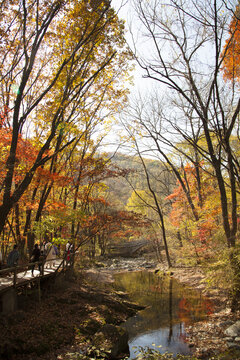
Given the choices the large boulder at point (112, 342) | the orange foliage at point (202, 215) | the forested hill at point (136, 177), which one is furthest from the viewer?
the forested hill at point (136, 177)

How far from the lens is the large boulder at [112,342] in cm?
649

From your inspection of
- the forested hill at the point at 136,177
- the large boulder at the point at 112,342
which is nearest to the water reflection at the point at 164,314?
the large boulder at the point at 112,342

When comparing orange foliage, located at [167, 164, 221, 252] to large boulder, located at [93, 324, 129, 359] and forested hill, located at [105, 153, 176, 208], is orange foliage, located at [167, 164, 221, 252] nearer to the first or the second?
forested hill, located at [105, 153, 176, 208]

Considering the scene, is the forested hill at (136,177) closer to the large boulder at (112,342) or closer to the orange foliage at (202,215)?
the orange foliage at (202,215)

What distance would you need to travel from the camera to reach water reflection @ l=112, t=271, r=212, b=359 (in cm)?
744

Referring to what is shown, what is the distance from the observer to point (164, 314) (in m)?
9.96

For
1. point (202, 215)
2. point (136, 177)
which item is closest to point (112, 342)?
point (136, 177)

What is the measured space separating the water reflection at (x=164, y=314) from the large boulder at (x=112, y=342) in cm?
29

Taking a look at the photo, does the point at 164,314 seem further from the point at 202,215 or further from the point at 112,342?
the point at 202,215

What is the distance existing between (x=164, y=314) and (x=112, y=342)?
3.98 meters

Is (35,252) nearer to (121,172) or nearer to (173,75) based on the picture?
(121,172)

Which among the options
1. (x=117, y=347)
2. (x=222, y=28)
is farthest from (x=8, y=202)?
(x=222, y=28)

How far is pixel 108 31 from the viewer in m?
8.89

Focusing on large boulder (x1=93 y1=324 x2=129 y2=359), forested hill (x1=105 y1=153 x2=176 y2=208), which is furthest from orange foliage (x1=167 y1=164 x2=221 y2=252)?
large boulder (x1=93 y1=324 x2=129 y2=359)
